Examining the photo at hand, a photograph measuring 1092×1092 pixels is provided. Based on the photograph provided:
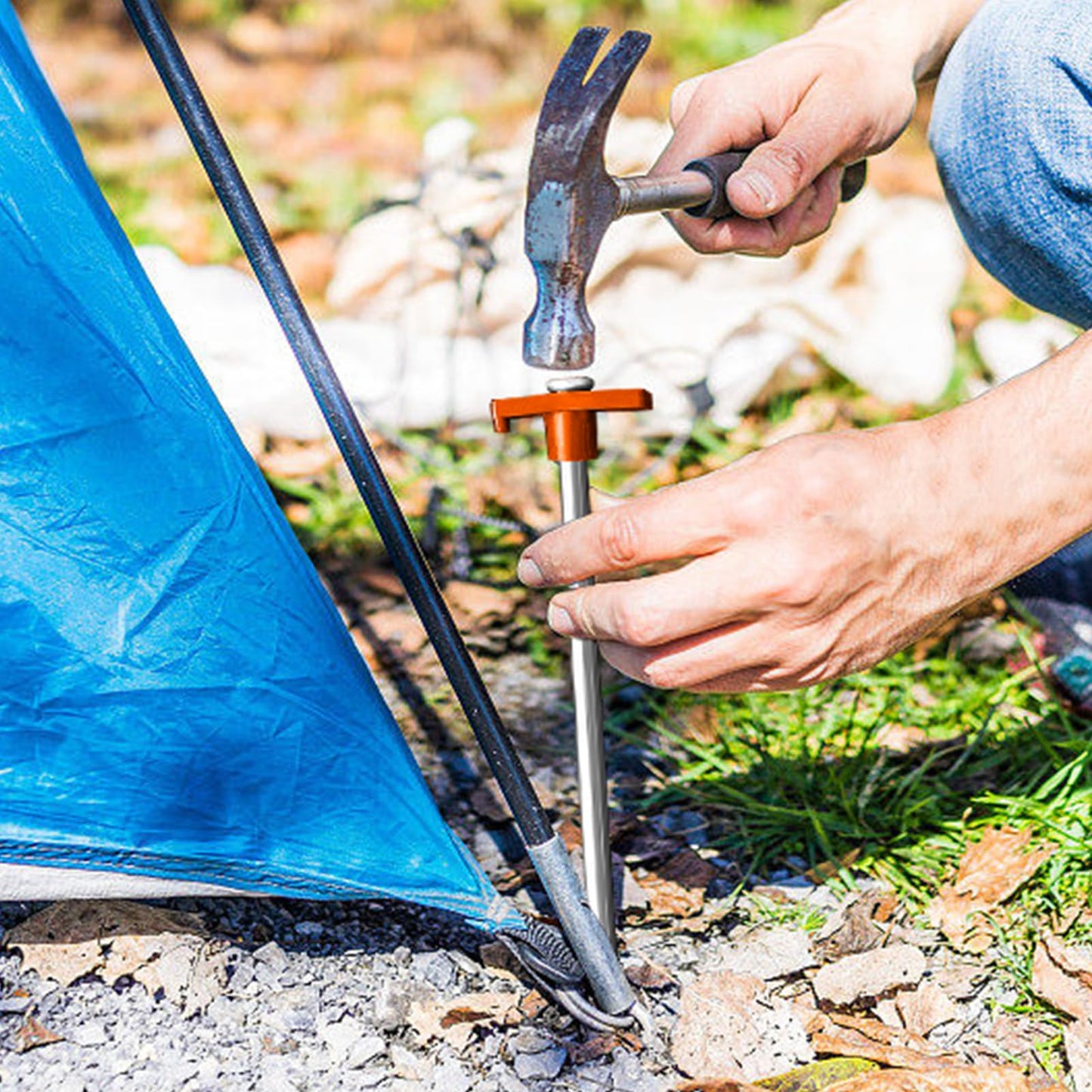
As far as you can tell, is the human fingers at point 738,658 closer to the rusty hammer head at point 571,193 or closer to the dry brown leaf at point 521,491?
the rusty hammer head at point 571,193

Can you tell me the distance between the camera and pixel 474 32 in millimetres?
4359

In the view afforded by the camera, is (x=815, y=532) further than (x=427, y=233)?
No

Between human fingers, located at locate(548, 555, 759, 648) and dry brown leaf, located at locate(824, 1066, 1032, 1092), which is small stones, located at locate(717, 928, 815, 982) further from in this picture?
human fingers, located at locate(548, 555, 759, 648)

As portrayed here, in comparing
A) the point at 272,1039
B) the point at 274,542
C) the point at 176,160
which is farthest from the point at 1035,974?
the point at 176,160

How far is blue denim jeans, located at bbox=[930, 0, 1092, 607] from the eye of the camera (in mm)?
1532

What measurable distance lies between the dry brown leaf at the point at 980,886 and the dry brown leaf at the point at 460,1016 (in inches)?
17.7

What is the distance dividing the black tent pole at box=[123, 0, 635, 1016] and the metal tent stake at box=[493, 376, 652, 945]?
0.04 metres

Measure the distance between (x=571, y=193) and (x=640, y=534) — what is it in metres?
0.28

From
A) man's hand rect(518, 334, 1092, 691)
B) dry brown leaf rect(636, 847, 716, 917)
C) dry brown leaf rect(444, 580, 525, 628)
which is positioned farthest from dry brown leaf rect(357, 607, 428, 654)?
man's hand rect(518, 334, 1092, 691)

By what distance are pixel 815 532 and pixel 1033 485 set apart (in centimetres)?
19

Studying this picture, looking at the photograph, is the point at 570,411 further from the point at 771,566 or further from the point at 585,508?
the point at 771,566

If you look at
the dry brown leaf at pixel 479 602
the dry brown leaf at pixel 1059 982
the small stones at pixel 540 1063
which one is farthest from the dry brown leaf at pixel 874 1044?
the dry brown leaf at pixel 479 602

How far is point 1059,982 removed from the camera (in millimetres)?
1349

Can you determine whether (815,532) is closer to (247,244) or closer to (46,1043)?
(247,244)
